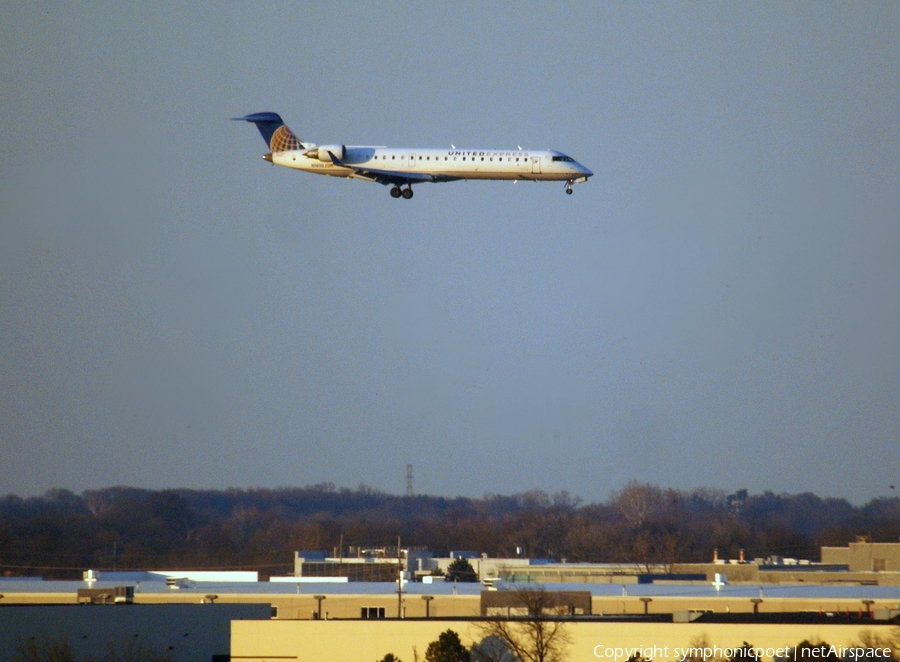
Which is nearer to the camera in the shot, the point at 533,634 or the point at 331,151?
the point at 533,634

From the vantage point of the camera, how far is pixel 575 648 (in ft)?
121

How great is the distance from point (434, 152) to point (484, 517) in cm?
7178

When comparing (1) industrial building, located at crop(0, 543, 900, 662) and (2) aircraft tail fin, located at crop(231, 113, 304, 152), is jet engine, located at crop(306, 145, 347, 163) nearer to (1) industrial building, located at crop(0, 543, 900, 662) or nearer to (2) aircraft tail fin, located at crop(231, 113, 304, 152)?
(2) aircraft tail fin, located at crop(231, 113, 304, 152)

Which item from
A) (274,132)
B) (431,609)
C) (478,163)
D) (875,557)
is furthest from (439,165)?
(875,557)

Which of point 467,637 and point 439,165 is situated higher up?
point 439,165

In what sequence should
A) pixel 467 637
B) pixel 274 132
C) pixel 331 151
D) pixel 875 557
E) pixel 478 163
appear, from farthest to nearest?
1. pixel 875 557
2. pixel 274 132
3. pixel 331 151
4. pixel 478 163
5. pixel 467 637

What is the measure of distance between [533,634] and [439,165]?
25443 mm

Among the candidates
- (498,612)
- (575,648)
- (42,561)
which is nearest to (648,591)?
(498,612)

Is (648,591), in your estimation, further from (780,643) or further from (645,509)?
(645,509)

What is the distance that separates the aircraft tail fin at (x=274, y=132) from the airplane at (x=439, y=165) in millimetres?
5320

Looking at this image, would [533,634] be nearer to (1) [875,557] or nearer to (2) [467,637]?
(2) [467,637]

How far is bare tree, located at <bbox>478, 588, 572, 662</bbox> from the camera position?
122ft

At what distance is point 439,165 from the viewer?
5759 cm

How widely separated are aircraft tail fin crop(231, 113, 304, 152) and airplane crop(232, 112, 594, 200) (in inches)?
209
